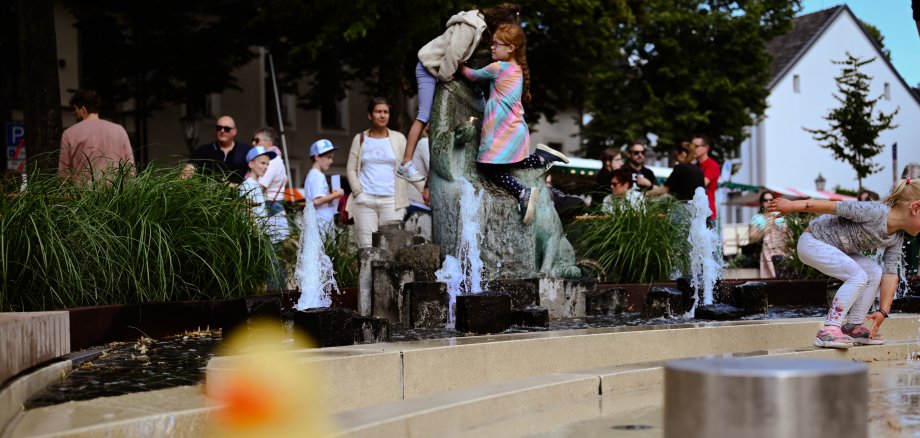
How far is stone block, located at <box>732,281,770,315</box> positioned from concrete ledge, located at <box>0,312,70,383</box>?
489 centimetres

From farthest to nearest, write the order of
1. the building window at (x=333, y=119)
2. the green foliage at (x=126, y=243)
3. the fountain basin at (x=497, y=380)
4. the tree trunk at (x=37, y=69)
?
the building window at (x=333, y=119) < the tree trunk at (x=37, y=69) < the green foliage at (x=126, y=243) < the fountain basin at (x=497, y=380)

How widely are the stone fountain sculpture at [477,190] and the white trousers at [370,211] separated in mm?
2263

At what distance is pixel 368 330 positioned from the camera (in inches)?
249

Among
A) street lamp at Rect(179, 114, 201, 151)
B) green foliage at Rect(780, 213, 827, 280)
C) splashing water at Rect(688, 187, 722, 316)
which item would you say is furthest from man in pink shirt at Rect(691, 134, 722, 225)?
street lamp at Rect(179, 114, 201, 151)

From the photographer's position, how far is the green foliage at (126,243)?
265 inches

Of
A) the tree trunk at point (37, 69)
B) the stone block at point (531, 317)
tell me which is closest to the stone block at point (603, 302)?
the stone block at point (531, 317)

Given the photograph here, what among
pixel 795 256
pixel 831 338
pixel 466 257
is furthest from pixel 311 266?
pixel 795 256

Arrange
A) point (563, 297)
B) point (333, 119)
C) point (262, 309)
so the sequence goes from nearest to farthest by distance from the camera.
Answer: point (262, 309)
point (563, 297)
point (333, 119)

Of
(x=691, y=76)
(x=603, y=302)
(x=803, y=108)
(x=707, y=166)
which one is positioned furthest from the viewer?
(x=803, y=108)

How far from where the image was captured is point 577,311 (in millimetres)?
8844

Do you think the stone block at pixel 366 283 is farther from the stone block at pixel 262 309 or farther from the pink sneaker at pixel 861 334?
the pink sneaker at pixel 861 334

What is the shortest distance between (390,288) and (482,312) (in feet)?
3.74

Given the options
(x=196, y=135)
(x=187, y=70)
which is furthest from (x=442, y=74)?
(x=187, y=70)

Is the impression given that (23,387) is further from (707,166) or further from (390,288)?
(707,166)
